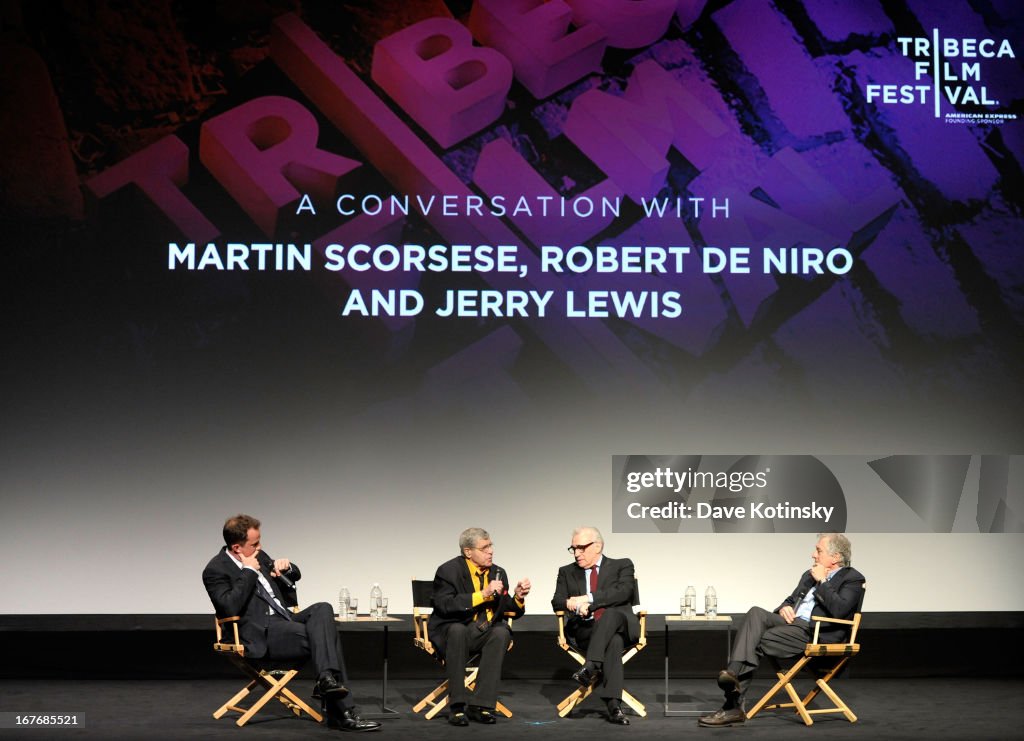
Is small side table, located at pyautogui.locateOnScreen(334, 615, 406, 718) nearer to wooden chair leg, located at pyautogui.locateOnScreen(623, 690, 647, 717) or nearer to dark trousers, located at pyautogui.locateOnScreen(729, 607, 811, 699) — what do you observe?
wooden chair leg, located at pyautogui.locateOnScreen(623, 690, 647, 717)

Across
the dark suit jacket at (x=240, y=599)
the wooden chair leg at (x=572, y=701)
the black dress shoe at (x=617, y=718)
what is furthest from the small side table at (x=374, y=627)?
the black dress shoe at (x=617, y=718)

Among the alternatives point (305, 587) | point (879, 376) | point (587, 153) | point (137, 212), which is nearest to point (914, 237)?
point (879, 376)

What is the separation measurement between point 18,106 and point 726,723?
17.6 ft

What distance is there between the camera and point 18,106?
7.53m

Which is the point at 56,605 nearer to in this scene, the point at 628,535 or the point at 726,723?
the point at 628,535

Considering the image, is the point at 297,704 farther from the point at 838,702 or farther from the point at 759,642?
the point at 838,702

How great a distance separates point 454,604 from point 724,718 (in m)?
1.38

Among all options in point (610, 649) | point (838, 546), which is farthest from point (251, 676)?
point (838, 546)

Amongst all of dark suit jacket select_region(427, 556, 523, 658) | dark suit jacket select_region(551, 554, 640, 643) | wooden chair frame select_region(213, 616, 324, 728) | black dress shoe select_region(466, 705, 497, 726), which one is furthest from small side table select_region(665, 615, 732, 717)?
wooden chair frame select_region(213, 616, 324, 728)

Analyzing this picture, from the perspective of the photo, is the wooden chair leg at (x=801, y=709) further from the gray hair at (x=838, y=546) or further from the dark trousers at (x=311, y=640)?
the dark trousers at (x=311, y=640)

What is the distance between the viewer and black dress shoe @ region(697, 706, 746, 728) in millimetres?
5848

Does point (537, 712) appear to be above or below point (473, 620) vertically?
below

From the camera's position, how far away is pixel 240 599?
19.1 feet

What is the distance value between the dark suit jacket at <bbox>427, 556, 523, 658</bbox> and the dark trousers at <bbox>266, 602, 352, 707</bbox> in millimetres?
562
